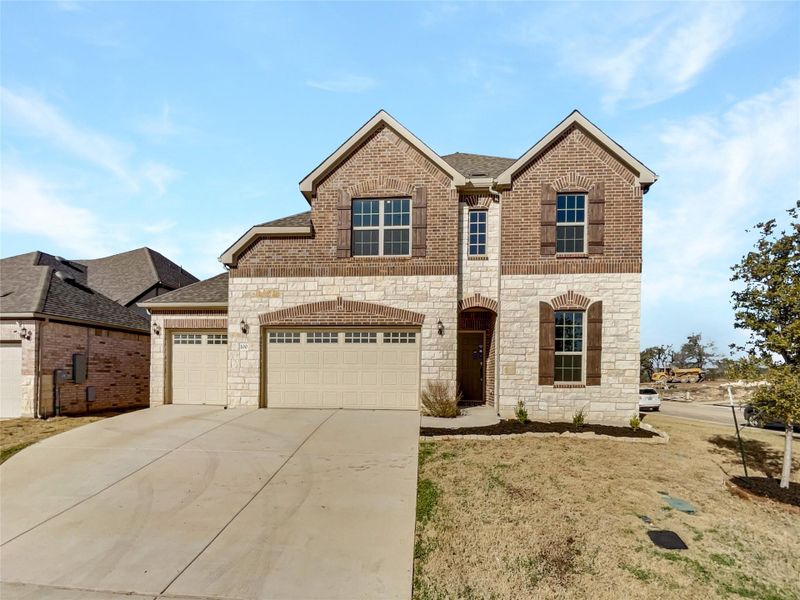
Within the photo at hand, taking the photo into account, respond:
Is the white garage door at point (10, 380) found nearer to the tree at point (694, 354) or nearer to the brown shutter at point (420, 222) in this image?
the brown shutter at point (420, 222)

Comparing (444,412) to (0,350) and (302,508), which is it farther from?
(0,350)

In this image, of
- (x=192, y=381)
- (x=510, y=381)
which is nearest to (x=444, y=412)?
(x=510, y=381)

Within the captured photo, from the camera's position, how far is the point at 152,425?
412 inches

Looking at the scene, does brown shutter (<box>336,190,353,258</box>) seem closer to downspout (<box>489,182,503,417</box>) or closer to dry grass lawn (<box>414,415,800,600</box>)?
downspout (<box>489,182,503,417</box>)

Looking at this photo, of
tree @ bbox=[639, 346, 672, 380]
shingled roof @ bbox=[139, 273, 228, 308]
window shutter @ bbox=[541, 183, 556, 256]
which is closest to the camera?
window shutter @ bbox=[541, 183, 556, 256]

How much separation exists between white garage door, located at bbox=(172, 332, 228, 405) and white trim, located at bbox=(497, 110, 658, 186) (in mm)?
10767

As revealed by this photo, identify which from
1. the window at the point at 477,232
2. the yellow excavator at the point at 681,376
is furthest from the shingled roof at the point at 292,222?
the yellow excavator at the point at 681,376

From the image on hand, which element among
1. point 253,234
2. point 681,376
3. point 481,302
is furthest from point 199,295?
point 681,376

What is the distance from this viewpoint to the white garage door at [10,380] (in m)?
13.6

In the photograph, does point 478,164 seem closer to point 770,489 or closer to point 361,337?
point 361,337

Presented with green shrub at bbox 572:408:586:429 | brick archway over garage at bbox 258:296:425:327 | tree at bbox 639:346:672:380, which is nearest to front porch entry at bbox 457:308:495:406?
brick archway over garage at bbox 258:296:425:327

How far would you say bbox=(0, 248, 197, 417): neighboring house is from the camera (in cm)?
1359

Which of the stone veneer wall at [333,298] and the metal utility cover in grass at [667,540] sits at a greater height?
the stone veneer wall at [333,298]

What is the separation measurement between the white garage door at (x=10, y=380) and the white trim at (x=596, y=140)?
57.3 feet
